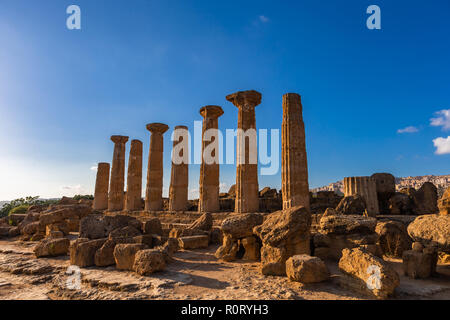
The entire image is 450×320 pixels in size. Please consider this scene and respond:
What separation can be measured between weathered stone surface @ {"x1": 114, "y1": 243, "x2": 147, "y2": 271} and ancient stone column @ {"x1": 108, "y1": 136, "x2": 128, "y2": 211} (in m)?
17.9

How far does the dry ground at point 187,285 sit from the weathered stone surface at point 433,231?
758 millimetres

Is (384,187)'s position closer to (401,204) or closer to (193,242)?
(401,204)

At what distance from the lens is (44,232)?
13.8 metres

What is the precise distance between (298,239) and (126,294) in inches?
176

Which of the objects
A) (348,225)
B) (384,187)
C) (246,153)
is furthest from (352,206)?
(246,153)

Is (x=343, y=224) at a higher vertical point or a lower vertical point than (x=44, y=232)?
higher

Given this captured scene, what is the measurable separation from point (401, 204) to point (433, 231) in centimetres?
1013

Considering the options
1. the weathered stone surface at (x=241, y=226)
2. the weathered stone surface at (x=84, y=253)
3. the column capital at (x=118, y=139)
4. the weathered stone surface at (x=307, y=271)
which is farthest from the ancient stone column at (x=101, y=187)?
the weathered stone surface at (x=307, y=271)

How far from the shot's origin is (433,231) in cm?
598

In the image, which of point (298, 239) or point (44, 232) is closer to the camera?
point (298, 239)

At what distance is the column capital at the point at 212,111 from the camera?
16312 mm
